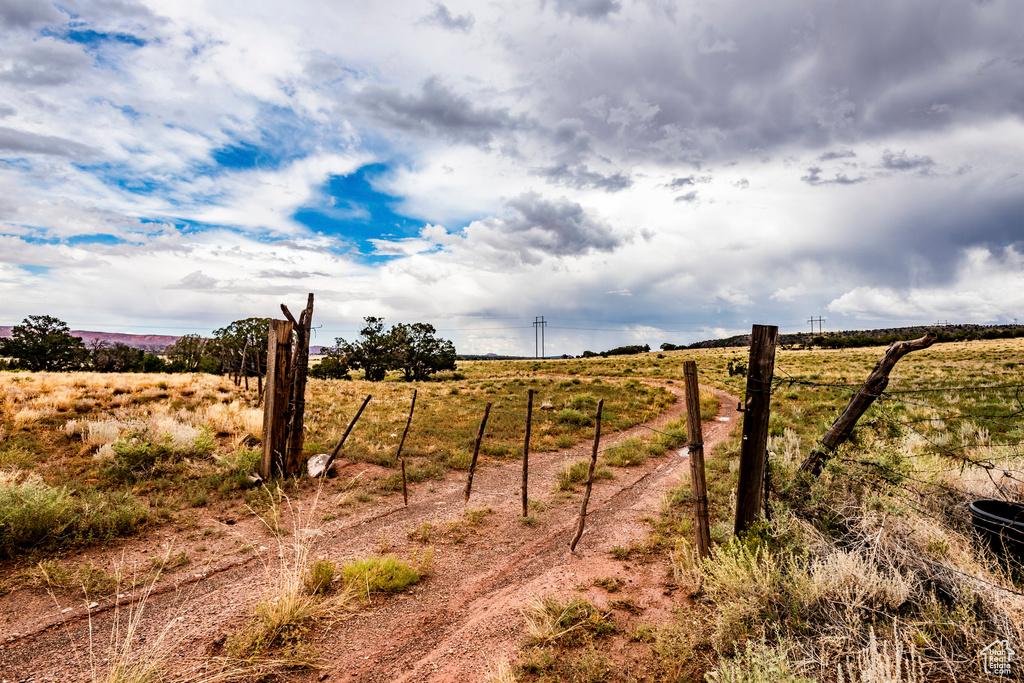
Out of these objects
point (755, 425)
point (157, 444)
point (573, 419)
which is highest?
point (755, 425)

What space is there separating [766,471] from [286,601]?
222 inches

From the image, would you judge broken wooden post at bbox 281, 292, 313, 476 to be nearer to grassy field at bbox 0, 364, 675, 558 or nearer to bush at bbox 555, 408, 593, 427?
grassy field at bbox 0, 364, 675, 558

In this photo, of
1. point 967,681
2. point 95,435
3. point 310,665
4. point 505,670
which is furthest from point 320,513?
point 967,681

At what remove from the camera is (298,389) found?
990cm

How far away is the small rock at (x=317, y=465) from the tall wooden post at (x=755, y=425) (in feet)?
27.0

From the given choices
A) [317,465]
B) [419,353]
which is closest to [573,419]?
[317,465]

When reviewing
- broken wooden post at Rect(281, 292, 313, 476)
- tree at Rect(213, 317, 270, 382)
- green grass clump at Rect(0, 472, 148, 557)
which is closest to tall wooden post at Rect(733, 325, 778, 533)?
broken wooden post at Rect(281, 292, 313, 476)

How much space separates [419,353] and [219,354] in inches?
744

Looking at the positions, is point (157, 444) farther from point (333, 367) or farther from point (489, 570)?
point (333, 367)

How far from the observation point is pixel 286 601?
4840 mm

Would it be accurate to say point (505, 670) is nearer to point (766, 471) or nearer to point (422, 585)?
point (422, 585)

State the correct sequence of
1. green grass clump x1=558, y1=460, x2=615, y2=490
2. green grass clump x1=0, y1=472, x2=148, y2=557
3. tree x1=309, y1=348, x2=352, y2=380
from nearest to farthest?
green grass clump x1=0, y1=472, x2=148, y2=557
green grass clump x1=558, y1=460, x2=615, y2=490
tree x1=309, y1=348, x2=352, y2=380

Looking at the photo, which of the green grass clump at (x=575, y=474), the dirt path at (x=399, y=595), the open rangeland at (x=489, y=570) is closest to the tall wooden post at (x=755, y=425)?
the open rangeland at (x=489, y=570)

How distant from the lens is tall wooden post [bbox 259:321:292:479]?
955 cm
